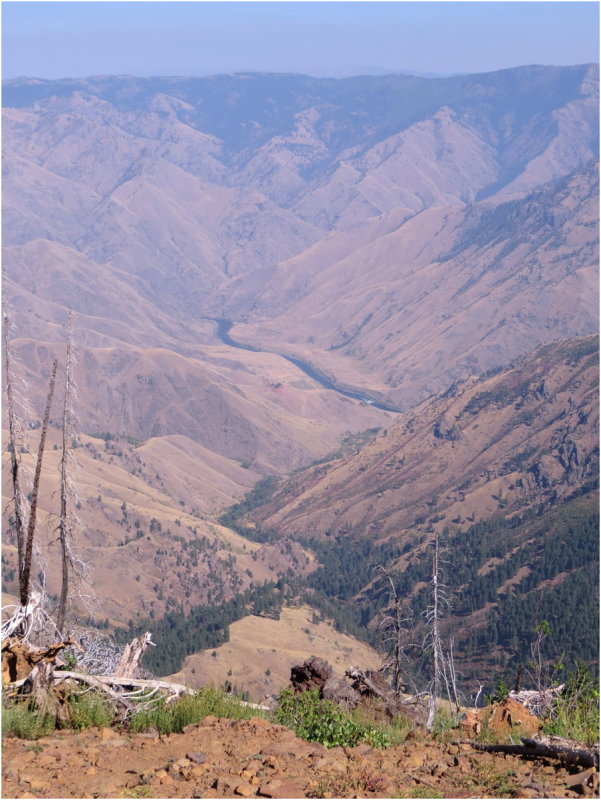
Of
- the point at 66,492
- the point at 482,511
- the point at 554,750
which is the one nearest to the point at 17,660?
the point at 554,750

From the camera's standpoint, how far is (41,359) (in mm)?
171625

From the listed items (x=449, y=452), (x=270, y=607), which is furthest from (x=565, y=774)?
(x=449, y=452)

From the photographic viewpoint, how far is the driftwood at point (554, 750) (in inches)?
474

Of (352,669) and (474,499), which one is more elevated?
(474,499)

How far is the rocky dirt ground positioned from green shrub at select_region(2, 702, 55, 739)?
22cm

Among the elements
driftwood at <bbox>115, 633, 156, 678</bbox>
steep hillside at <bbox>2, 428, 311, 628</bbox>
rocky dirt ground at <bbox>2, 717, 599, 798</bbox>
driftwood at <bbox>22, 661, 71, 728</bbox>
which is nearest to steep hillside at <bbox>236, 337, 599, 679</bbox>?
steep hillside at <bbox>2, 428, 311, 628</bbox>

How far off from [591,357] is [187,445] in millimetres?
64500

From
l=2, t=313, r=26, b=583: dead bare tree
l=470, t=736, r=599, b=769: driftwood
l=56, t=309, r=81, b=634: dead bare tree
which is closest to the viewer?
l=470, t=736, r=599, b=769: driftwood

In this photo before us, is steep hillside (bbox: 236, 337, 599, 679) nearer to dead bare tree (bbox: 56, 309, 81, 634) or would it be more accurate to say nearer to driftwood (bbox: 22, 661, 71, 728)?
dead bare tree (bbox: 56, 309, 81, 634)

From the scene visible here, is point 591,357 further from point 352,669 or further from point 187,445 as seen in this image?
point 352,669

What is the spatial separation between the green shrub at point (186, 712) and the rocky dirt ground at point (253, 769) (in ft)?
1.32

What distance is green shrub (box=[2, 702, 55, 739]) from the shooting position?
13.1 m

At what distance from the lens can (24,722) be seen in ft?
43.1

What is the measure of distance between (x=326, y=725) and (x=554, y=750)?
130 inches
